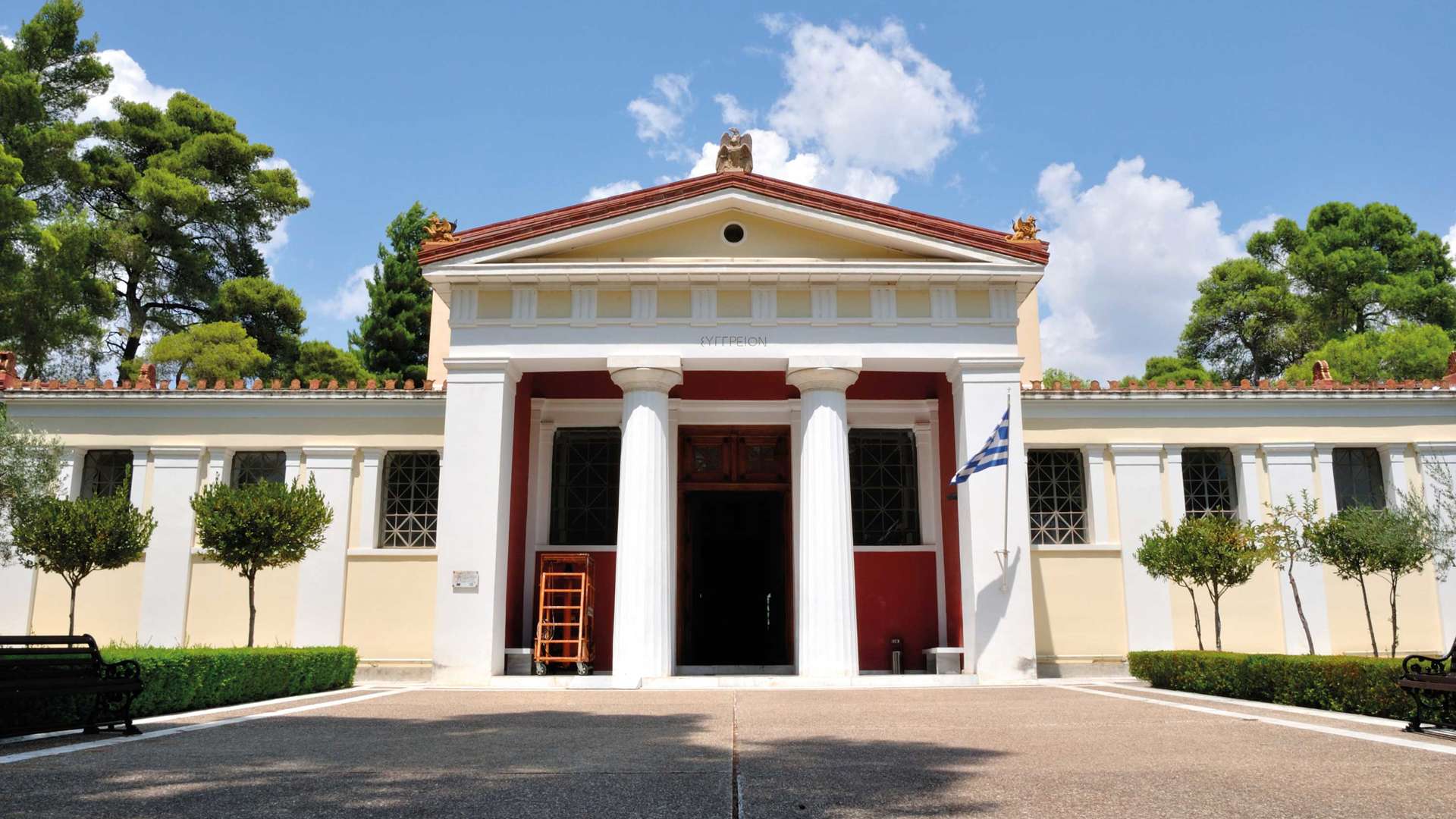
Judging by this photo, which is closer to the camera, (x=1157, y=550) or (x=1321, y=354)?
(x=1157, y=550)

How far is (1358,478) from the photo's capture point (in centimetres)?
1862

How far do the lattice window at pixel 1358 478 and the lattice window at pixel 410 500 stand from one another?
16522 millimetres

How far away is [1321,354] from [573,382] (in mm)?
32573

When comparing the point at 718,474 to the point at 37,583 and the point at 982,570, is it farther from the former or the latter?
the point at 37,583

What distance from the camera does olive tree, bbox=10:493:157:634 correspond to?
1355cm

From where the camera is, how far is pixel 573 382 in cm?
1897

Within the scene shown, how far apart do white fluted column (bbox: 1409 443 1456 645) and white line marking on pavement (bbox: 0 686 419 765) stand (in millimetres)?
17734

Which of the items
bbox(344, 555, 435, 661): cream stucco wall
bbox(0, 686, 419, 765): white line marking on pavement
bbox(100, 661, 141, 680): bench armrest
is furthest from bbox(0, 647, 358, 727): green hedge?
bbox(344, 555, 435, 661): cream stucco wall

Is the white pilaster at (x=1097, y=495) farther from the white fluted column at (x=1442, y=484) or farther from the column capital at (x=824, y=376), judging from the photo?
the white fluted column at (x=1442, y=484)

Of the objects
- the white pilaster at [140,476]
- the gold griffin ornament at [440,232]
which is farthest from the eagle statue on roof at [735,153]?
the white pilaster at [140,476]

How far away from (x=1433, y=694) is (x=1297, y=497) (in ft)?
34.9

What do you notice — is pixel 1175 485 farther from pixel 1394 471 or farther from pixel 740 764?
pixel 740 764

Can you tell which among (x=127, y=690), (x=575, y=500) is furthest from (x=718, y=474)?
(x=127, y=690)

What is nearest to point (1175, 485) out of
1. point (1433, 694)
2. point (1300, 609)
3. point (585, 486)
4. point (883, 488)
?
point (1300, 609)
